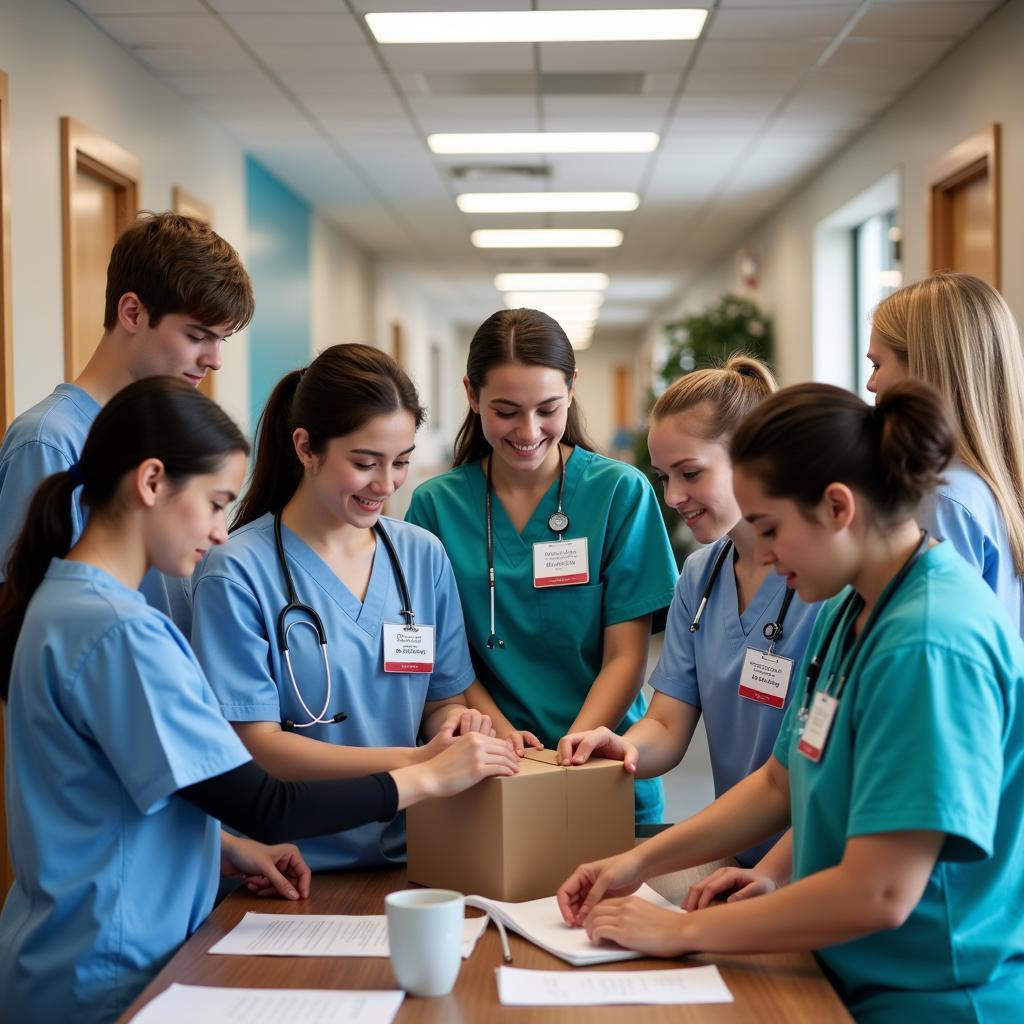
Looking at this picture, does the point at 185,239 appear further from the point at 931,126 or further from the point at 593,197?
the point at 593,197

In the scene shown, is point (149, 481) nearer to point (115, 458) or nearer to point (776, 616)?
point (115, 458)

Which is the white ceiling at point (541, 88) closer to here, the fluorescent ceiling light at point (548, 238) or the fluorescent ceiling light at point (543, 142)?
the fluorescent ceiling light at point (543, 142)

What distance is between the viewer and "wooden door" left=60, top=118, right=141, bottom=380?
371cm

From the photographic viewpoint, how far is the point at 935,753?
1148 millimetres

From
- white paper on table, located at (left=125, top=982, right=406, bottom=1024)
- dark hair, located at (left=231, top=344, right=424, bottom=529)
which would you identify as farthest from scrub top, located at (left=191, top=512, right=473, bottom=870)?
white paper on table, located at (left=125, top=982, right=406, bottom=1024)

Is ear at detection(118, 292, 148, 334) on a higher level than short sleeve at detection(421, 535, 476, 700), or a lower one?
higher

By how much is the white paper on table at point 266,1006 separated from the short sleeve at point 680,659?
83 centimetres

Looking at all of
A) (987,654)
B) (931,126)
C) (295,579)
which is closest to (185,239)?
(295,579)

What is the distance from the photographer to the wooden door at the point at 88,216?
3.71m

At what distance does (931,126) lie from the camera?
15.4 ft

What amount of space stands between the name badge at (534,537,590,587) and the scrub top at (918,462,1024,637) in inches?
23.4

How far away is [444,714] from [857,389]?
5259 millimetres

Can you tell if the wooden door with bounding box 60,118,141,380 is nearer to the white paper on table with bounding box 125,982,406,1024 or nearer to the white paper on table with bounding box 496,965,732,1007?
the white paper on table with bounding box 125,982,406,1024

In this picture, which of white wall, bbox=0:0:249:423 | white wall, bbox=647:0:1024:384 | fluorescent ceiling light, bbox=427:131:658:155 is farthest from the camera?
fluorescent ceiling light, bbox=427:131:658:155
